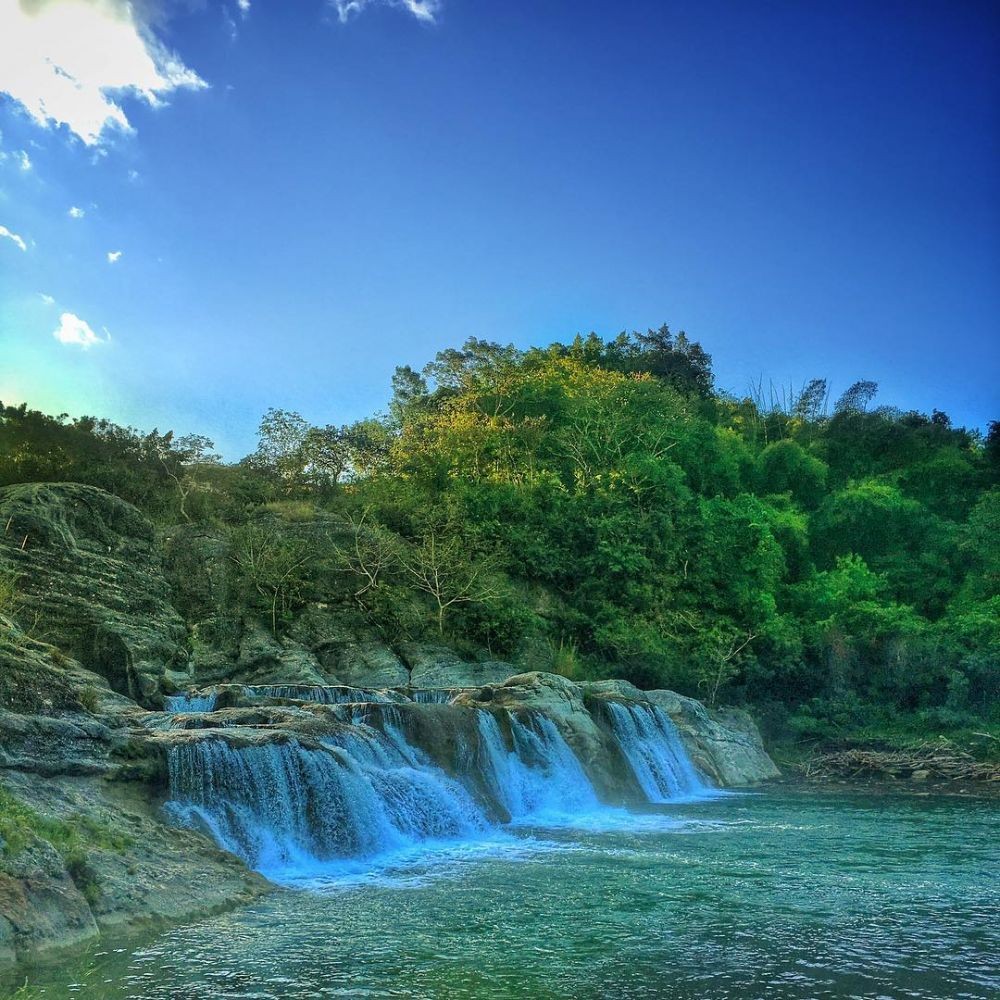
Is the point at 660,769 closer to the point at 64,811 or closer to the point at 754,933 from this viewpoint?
the point at 754,933

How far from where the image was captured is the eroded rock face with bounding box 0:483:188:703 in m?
13.4

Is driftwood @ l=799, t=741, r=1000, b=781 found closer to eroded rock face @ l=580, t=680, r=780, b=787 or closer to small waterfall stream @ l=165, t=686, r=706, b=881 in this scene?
eroded rock face @ l=580, t=680, r=780, b=787

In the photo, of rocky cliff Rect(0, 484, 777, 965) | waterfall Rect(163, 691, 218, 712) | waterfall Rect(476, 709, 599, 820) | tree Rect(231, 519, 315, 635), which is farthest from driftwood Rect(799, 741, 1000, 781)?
tree Rect(231, 519, 315, 635)

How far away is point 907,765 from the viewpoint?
19469 millimetres

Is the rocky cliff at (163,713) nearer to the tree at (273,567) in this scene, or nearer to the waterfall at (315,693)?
the waterfall at (315,693)

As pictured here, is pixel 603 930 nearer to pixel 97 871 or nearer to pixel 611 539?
pixel 97 871

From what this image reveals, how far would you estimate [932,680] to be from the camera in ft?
76.8

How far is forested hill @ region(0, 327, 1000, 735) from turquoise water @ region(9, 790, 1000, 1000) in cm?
1278

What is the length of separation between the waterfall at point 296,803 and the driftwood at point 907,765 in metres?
12.0

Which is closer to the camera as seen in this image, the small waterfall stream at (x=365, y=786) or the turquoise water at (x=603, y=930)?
the turquoise water at (x=603, y=930)

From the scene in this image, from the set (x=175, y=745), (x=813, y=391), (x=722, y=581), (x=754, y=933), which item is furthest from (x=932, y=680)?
(x=813, y=391)

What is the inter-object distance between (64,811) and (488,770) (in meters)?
7.02

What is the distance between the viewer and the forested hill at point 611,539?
77.5 ft

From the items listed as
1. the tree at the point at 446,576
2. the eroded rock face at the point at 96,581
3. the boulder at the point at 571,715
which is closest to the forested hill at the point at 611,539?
the tree at the point at 446,576
